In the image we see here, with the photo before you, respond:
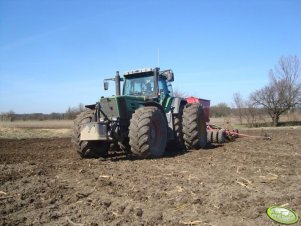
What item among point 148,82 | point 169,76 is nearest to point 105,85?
point 148,82

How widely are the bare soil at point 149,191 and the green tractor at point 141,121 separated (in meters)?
0.72

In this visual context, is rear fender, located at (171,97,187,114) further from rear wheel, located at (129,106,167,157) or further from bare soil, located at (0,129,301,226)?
bare soil, located at (0,129,301,226)

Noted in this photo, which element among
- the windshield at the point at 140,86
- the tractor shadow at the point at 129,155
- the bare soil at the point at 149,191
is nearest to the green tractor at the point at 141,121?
the windshield at the point at 140,86

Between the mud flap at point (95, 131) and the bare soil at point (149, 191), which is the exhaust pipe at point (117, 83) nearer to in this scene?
the mud flap at point (95, 131)

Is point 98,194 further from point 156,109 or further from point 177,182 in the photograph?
point 156,109

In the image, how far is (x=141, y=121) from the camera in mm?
10164

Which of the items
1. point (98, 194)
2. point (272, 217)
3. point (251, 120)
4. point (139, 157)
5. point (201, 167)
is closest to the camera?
point (272, 217)

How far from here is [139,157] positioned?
10648 millimetres

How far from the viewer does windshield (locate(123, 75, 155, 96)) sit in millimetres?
12445

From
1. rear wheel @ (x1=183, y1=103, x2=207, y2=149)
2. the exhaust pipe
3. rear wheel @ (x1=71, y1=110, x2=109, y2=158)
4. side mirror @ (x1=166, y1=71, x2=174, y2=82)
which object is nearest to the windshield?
the exhaust pipe

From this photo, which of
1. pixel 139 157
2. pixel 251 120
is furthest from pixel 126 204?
pixel 251 120

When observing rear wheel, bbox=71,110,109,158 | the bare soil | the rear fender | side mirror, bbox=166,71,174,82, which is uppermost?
side mirror, bbox=166,71,174,82

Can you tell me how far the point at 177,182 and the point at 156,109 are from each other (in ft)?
12.7

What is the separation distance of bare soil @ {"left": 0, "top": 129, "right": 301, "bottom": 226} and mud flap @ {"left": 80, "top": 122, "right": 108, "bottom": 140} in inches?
26.8
